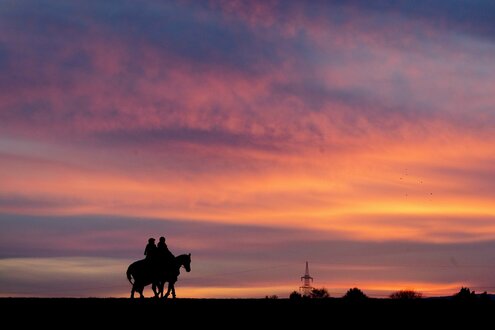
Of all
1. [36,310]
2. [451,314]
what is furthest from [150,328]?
[451,314]

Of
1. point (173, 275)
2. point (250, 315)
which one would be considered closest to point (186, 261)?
point (173, 275)

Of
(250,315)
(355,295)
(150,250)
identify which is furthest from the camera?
(355,295)

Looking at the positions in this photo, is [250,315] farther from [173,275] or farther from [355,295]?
[355,295]

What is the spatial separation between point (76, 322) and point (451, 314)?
13929mm

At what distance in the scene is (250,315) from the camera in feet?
119

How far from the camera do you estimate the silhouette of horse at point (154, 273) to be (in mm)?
51219

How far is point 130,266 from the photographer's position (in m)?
52.5

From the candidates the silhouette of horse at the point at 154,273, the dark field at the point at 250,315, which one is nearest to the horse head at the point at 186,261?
the silhouette of horse at the point at 154,273

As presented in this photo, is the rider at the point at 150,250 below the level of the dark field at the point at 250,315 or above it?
above

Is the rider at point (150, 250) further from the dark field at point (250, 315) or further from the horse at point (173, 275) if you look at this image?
the dark field at point (250, 315)

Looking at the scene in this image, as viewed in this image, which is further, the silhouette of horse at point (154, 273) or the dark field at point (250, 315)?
the silhouette of horse at point (154, 273)

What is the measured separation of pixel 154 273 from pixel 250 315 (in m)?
15.8

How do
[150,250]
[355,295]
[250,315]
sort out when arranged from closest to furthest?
[250,315] < [150,250] < [355,295]

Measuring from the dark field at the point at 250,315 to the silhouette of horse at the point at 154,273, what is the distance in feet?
31.8
